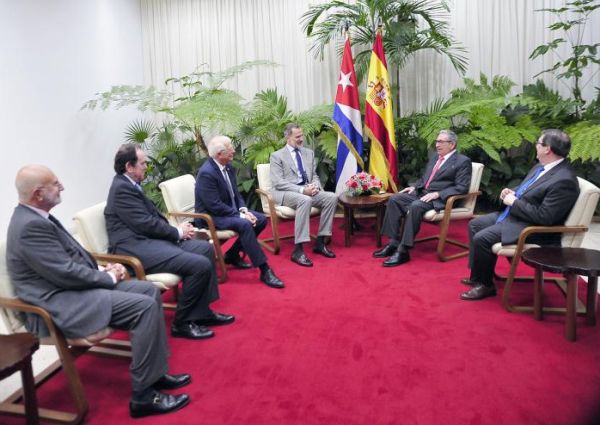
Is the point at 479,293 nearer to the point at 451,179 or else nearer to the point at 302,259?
the point at 451,179

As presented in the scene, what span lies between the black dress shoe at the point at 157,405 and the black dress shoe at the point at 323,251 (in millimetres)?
2476

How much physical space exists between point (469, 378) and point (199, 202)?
8.13 ft

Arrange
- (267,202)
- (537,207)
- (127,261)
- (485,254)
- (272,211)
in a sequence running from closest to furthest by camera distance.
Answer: (127,261) < (537,207) < (485,254) < (272,211) < (267,202)

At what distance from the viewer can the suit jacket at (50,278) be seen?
240cm

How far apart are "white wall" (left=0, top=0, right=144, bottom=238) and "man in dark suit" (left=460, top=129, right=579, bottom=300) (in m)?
4.29

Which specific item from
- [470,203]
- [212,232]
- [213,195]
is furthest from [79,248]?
[470,203]

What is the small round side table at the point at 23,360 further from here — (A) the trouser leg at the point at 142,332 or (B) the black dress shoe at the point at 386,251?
(B) the black dress shoe at the point at 386,251

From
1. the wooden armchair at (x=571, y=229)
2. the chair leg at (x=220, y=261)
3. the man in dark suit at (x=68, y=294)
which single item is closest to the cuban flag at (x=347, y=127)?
the chair leg at (x=220, y=261)

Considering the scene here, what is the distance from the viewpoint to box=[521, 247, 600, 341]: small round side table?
300 cm

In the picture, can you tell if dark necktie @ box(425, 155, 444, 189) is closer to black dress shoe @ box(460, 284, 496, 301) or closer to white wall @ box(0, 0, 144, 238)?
black dress shoe @ box(460, 284, 496, 301)

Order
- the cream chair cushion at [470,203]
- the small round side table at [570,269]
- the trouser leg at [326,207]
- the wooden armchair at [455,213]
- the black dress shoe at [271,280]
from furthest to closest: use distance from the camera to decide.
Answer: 1. the trouser leg at [326,207]
2. the cream chair cushion at [470,203]
3. the wooden armchair at [455,213]
4. the black dress shoe at [271,280]
5. the small round side table at [570,269]

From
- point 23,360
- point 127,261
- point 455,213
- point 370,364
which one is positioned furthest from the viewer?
point 455,213

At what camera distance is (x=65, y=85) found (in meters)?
5.89

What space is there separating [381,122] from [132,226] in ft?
11.4
